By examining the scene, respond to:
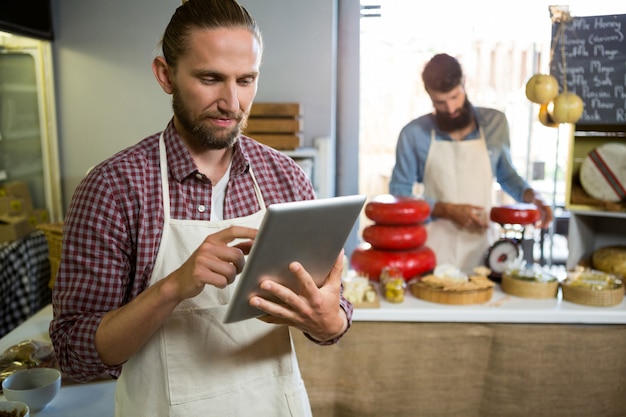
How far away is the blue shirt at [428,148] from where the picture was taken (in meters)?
3.22

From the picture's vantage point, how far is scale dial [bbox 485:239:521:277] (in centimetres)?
257

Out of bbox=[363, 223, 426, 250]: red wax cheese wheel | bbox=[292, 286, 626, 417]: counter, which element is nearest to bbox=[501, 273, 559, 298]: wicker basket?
bbox=[292, 286, 626, 417]: counter

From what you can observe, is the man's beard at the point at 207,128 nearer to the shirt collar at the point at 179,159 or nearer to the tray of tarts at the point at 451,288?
the shirt collar at the point at 179,159

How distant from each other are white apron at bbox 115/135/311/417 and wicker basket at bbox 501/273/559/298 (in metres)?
1.53

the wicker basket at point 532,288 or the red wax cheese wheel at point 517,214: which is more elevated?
the red wax cheese wheel at point 517,214

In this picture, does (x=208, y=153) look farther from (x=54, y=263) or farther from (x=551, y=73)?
(x=551, y=73)

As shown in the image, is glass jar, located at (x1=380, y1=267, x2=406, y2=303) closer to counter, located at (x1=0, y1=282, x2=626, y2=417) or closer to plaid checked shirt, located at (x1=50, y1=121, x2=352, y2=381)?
counter, located at (x1=0, y1=282, x2=626, y2=417)

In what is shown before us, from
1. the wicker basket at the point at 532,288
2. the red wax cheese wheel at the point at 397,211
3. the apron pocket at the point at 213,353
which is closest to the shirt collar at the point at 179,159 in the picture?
the apron pocket at the point at 213,353

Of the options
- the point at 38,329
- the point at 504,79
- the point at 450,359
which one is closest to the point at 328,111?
the point at 504,79

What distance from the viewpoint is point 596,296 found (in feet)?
7.61

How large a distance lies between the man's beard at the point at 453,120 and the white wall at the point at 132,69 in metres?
0.67

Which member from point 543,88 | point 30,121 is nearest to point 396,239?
point 543,88

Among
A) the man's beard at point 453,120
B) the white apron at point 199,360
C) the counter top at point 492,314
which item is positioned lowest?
the counter top at point 492,314

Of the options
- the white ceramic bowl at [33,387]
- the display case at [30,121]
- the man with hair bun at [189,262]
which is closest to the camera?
the man with hair bun at [189,262]
